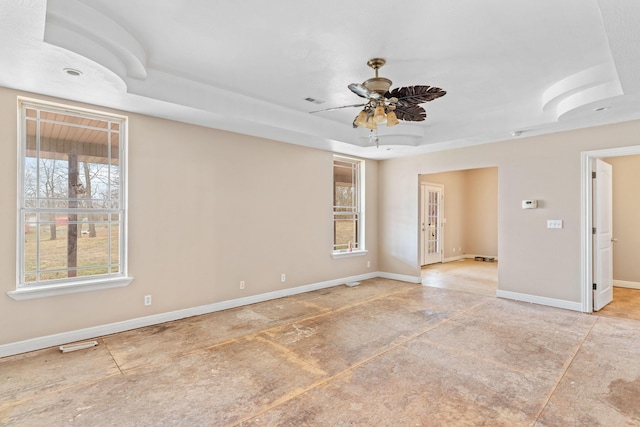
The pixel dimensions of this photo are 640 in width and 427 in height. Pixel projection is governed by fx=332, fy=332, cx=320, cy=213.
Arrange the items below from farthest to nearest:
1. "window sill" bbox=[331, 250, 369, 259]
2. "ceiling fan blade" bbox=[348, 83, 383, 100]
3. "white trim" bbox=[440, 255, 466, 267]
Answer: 1. "white trim" bbox=[440, 255, 466, 267]
2. "window sill" bbox=[331, 250, 369, 259]
3. "ceiling fan blade" bbox=[348, 83, 383, 100]

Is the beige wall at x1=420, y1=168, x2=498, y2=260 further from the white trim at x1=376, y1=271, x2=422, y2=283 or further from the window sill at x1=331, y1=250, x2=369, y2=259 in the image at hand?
the window sill at x1=331, y1=250, x2=369, y2=259

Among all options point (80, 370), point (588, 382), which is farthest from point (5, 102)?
point (588, 382)

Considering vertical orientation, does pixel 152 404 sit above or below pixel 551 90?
below

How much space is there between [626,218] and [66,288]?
867cm

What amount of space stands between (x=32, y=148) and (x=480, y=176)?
32.4 feet

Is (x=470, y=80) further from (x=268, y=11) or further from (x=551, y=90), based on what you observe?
(x=268, y=11)

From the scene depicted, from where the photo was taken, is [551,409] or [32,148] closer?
[551,409]

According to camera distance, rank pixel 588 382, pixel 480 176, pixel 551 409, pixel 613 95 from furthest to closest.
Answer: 1. pixel 480 176
2. pixel 613 95
3. pixel 588 382
4. pixel 551 409

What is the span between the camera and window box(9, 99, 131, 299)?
3391 mm

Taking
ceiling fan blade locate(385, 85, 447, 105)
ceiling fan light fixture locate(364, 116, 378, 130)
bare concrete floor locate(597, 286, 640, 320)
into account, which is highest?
ceiling fan blade locate(385, 85, 447, 105)

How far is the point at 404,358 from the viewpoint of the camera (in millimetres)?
3137

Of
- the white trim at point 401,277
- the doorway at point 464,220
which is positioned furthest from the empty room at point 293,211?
the doorway at point 464,220

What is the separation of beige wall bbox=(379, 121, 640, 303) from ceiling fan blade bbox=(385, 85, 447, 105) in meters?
3.13

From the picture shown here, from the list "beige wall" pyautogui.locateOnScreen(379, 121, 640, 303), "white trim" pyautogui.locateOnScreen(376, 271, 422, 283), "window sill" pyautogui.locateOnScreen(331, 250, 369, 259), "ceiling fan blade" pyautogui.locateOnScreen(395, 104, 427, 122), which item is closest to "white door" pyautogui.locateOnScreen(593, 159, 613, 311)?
"beige wall" pyautogui.locateOnScreen(379, 121, 640, 303)
